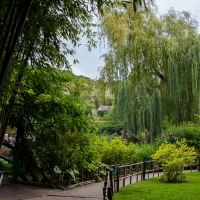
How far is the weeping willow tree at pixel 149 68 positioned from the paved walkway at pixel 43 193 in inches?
258

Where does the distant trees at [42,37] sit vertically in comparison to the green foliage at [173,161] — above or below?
above

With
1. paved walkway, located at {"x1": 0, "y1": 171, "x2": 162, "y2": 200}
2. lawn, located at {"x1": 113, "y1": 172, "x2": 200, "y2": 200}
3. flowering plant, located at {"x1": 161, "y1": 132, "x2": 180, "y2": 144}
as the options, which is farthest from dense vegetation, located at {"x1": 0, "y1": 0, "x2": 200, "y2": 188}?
lawn, located at {"x1": 113, "y1": 172, "x2": 200, "y2": 200}

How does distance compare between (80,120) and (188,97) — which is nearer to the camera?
(80,120)

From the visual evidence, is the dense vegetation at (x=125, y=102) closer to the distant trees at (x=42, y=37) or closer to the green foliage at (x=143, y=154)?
the green foliage at (x=143, y=154)

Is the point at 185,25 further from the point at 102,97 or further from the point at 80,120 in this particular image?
the point at 80,120

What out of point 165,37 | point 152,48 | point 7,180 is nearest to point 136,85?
point 152,48

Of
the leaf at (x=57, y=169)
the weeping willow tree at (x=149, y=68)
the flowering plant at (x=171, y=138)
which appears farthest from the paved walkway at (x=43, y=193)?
the weeping willow tree at (x=149, y=68)

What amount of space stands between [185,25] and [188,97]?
3834 mm

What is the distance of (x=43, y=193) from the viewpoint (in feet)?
21.0

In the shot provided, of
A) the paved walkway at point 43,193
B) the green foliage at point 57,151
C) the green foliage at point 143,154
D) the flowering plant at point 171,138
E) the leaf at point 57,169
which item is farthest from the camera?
the flowering plant at point 171,138

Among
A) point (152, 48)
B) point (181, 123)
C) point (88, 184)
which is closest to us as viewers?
point (88, 184)

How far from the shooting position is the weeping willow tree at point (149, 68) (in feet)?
42.8

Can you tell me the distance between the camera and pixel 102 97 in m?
14.5

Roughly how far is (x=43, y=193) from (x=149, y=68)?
8.86m
